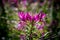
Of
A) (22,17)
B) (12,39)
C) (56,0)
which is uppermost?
(22,17)

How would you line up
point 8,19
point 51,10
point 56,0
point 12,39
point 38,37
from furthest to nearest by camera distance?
point 56,0 → point 51,10 → point 8,19 → point 12,39 → point 38,37

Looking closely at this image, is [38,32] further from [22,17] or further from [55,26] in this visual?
[55,26]

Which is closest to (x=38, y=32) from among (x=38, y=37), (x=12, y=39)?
(x=38, y=37)

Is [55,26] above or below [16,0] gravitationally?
below

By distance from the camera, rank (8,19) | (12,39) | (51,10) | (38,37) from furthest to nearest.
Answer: (51,10)
(8,19)
(12,39)
(38,37)

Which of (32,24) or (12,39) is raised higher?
(32,24)

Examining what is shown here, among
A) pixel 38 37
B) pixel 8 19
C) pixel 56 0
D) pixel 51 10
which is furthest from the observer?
pixel 56 0

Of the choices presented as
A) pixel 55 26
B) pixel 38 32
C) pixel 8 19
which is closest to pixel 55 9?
pixel 55 26

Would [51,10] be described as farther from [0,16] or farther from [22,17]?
[22,17]

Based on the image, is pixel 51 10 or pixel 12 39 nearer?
pixel 12 39
